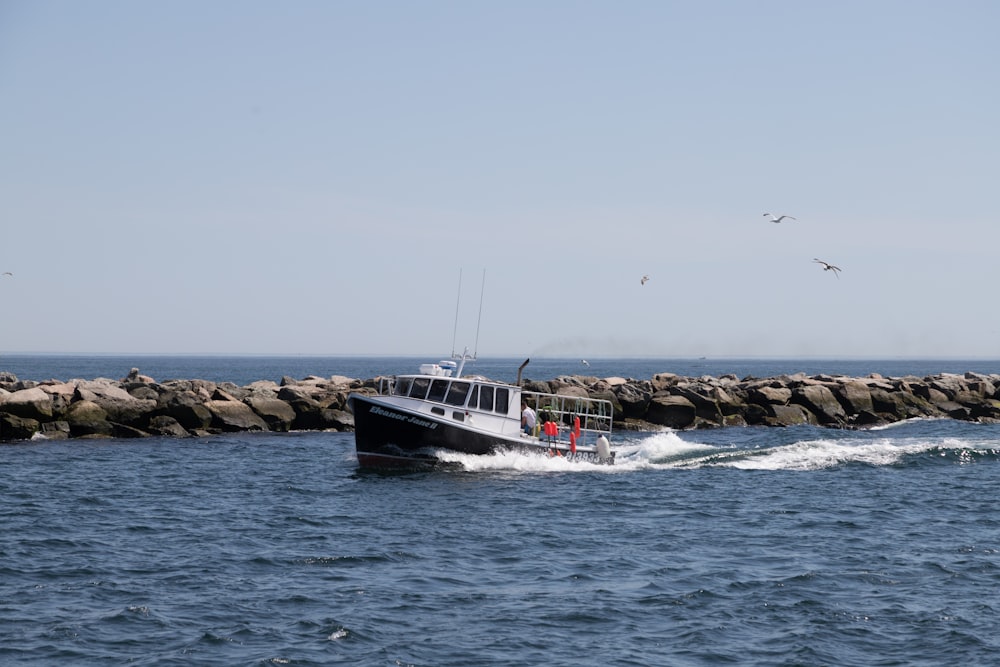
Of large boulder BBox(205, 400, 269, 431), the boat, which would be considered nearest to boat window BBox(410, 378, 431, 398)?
the boat

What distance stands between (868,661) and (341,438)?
3162 cm

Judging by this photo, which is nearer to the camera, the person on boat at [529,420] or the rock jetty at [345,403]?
the person on boat at [529,420]

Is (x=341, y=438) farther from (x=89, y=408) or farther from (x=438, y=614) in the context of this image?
(x=438, y=614)

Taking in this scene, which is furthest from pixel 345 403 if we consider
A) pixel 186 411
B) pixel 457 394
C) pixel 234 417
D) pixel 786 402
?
pixel 786 402

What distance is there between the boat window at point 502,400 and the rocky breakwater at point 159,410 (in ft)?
47.7

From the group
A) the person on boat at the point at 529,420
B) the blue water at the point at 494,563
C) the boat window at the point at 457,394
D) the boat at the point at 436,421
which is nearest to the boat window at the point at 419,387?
the boat at the point at 436,421

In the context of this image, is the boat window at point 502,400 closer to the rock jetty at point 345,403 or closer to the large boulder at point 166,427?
the rock jetty at point 345,403

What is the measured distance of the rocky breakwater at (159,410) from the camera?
39281 millimetres

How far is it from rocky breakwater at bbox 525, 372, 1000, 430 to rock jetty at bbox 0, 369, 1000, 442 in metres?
0.05

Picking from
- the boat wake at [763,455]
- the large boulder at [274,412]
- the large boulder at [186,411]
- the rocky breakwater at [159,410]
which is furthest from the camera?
the large boulder at [274,412]

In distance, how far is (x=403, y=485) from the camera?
2972 centimetres

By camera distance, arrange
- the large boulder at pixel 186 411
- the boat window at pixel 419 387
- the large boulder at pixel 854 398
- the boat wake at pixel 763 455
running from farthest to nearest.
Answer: the large boulder at pixel 854 398 → the large boulder at pixel 186 411 → the boat wake at pixel 763 455 → the boat window at pixel 419 387

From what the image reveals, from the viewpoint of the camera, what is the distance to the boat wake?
33625 millimetres

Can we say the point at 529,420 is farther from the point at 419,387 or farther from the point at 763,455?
the point at 763,455
